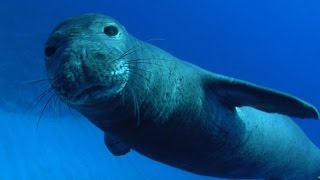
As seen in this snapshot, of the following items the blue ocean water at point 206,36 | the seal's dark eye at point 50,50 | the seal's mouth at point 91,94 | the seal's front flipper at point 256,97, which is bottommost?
the seal's mouth at point 91,94

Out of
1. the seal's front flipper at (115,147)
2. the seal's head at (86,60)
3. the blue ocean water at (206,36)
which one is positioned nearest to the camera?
the seal's head at (86,60)

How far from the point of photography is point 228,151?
15.5ft

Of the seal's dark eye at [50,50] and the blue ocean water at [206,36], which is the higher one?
the blue ocean water at [206,36]

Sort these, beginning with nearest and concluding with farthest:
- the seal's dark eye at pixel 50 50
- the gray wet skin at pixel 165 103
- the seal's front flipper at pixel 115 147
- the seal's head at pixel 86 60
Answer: the seal's head at pixel 86 60 < the gray wet skin at pixel 165 103 < the seal's dark eye at pixel 50 50 < the seal's front flipper at pixel 115 147

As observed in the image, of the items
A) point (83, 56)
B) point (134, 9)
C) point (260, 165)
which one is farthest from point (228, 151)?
point (134, 9)

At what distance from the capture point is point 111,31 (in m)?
3.60

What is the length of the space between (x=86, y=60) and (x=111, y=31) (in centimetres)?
A: 66

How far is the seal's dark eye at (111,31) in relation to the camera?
3.57 m

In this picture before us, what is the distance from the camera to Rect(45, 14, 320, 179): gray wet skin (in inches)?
124

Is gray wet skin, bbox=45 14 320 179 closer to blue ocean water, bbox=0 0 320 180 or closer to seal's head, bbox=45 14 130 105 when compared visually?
seal's head, bbox=45 14 130 105

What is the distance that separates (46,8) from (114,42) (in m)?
12.4

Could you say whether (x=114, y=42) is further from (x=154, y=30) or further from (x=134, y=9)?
(x=154, y=30)

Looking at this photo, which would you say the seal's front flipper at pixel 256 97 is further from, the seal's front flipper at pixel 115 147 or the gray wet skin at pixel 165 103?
the seal's front flipper at pixel 115 147

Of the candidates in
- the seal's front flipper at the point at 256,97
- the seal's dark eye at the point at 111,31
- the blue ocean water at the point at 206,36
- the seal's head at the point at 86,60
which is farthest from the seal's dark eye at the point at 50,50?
the blue ocean water at the point at 206,36
